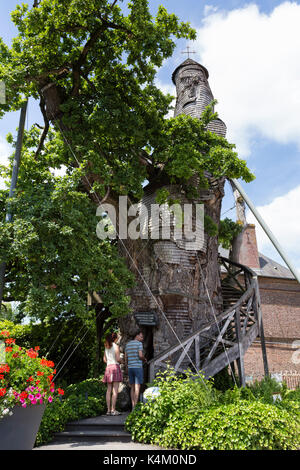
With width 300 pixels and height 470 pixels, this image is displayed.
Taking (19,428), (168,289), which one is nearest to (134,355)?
(168,289)

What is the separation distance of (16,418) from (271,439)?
11.2 feet

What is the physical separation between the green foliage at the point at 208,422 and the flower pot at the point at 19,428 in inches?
88.9

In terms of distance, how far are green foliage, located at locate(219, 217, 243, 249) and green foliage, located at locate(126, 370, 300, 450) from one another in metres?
8.11

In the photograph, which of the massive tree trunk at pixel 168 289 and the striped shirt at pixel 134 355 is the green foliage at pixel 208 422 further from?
the massive tree trunk at pixel 168 289

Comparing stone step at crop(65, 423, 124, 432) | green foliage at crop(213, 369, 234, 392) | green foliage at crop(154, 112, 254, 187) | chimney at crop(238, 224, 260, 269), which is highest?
green foliage at crop(154, 112, 254, 187)

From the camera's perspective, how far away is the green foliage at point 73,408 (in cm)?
576

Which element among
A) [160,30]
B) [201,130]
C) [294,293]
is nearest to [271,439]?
[201,130]

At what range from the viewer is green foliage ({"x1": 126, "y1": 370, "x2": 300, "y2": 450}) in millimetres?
4641

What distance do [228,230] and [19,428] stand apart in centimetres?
1116

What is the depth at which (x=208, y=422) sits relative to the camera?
16.0ft

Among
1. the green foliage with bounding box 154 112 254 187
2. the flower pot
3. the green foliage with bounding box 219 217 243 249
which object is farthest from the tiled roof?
the flower pot

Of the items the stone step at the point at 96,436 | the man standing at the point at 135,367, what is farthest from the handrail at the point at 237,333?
the stone step at the point at 96,436

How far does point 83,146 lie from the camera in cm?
844

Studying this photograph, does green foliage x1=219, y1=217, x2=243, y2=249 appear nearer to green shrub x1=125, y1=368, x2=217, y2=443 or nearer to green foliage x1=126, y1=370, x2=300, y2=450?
green foliage x1=126, y1=370, x2=300, y2=450
